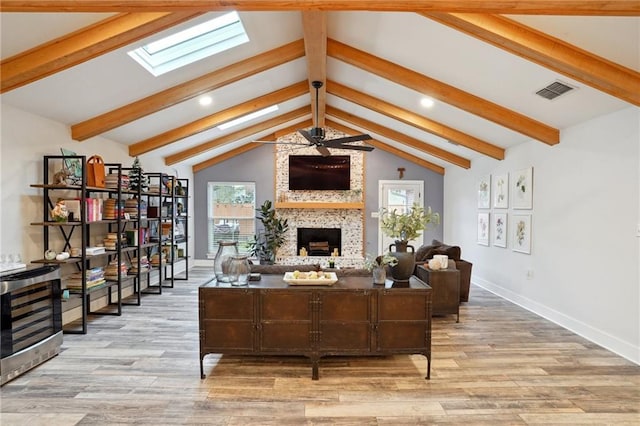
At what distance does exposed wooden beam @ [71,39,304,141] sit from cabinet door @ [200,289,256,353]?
2.70m

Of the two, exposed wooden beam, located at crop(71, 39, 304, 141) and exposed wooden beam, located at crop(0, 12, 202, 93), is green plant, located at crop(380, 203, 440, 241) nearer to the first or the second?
exposed wooden beam, located at crop(71, 39, 304, 141)

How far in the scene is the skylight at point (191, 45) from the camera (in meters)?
3.80

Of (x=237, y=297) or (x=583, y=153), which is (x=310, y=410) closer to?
(x=237, y=297)

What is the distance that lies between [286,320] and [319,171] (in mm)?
6026

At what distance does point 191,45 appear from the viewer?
13.1 feet

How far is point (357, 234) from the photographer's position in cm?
892

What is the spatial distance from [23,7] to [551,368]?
4929mm

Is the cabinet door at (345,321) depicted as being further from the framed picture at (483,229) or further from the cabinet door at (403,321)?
the framed picture at (483,229)

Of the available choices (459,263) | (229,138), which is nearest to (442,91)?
(459,263)

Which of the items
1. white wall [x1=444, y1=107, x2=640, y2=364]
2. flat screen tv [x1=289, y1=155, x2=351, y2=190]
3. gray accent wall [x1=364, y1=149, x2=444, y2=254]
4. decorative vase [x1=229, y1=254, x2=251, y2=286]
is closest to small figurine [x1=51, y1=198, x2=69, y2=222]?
decorative vase [x1=229, y1=254, x2=251, y2=286]

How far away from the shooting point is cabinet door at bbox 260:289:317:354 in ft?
10.2

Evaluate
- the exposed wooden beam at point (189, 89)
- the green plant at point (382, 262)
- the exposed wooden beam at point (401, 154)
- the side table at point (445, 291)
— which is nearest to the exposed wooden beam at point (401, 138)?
the exposed wooden beam at point (401, 154)

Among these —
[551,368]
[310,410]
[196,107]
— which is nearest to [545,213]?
[551,368]

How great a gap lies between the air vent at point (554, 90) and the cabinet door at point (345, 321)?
2.91 meters
